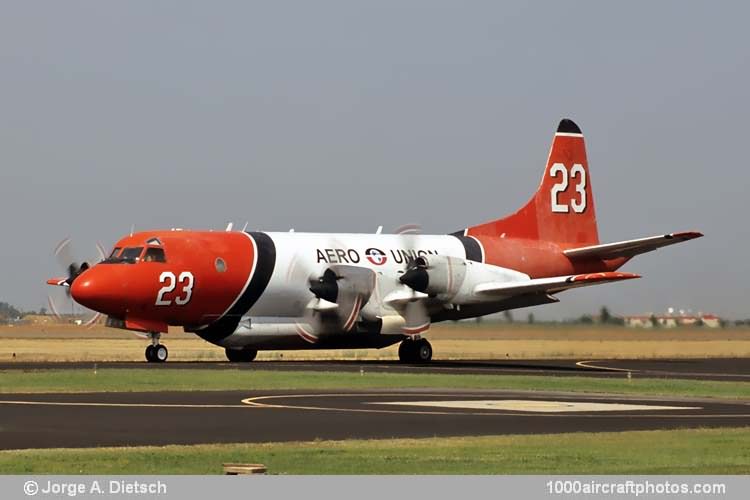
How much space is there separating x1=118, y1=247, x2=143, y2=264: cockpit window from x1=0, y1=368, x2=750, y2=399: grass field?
8075mm

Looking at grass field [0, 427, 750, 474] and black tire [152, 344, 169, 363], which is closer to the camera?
grass field [0, 427, 750, 474]

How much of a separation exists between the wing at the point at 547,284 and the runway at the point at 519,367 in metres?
3.05

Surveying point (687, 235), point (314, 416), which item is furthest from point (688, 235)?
point (314, 416)

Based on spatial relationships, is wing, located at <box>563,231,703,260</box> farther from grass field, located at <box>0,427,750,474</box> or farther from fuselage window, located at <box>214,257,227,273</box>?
grass field, located at <box>0,427,750,474</box>

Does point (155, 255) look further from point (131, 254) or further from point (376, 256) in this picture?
point (376, 256)

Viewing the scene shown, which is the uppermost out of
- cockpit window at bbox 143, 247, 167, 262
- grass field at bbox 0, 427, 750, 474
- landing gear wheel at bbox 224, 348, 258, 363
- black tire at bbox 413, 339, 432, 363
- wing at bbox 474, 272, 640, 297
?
cockpit window at bbox 143, 247, 167, 262

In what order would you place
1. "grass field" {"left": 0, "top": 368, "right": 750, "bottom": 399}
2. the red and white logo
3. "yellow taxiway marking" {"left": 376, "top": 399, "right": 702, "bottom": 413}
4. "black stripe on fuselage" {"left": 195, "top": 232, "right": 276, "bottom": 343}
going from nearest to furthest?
"yellow taxiway marking" {"left": 376, "top": 399, "right": 702, "bottom": 413} < "grass field" {"left": 0, "top": 368, "right": 750, "bottom": 399} < "black stripe on fuselage" {"left": 195, "top": 232, "right": 276, "bottom": 343} < the red and white logo

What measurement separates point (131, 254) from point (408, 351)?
12.9 metres

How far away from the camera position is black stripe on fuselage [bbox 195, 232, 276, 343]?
193 ft

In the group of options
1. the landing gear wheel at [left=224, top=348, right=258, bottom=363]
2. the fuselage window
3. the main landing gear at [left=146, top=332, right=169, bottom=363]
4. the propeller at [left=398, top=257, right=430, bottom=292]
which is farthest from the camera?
the propeller at [left=398, top=257, right=430, bottom=292]

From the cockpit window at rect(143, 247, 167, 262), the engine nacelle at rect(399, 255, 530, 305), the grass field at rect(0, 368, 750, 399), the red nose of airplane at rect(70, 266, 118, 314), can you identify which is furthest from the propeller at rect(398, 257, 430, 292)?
the red nose of airplane at rect(70, 266, 118, 314)

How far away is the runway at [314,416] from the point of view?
89.0ft

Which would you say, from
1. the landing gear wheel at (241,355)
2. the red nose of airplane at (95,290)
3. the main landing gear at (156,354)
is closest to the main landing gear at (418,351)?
the landing gear wheel at (241,355)

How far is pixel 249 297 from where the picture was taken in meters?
59.0
